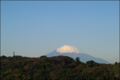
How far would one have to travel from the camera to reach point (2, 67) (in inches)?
2594

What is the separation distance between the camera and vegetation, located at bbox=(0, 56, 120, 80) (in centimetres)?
5062

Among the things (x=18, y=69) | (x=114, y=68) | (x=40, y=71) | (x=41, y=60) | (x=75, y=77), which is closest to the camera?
(x=75, y=77)

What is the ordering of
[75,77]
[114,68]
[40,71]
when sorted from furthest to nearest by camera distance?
[40,71]
[114,68]
[75,77]

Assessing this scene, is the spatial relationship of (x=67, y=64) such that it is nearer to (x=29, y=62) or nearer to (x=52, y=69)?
(x=52, y=69)

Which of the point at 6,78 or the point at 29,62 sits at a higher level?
the point at 29,62

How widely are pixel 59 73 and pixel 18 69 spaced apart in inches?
580

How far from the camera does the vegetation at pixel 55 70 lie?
166ft

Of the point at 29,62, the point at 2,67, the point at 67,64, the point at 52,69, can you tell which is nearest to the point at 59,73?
the point at 52,69

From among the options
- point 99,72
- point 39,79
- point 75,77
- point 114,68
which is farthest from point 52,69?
point 114,68

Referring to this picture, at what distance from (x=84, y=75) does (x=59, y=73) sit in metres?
7.96

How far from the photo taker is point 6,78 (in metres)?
55.4

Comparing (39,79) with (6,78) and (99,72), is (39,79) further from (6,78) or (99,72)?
(99,72)

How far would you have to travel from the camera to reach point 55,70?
5731 cm

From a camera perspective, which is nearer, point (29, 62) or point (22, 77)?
point (22, 77)
